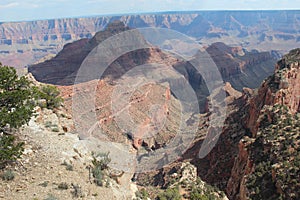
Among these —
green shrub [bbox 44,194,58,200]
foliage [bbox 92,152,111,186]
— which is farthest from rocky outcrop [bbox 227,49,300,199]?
green shrub [bbox 44,194,58,200]

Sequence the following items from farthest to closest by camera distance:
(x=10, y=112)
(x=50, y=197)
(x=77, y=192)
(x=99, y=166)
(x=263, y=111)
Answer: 1. (x=263, y=111)
2. (x=99, y=166)
3. (x=10, y=112)
4. (x=77, y=192)
5. (x=50, y=197)

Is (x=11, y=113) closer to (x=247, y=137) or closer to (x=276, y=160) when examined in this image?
(x=276, y=160)

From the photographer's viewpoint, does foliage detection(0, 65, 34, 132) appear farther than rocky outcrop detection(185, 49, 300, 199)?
No

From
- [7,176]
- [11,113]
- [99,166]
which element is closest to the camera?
[7,176]

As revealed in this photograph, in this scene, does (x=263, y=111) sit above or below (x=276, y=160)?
above

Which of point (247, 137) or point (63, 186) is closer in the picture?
point (63, 186)

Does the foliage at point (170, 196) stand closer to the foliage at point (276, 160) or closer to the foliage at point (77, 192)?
the foliage at point (276, 160)

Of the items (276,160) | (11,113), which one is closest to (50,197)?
(11,113)

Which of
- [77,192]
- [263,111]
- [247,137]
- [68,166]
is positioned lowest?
[247,137]

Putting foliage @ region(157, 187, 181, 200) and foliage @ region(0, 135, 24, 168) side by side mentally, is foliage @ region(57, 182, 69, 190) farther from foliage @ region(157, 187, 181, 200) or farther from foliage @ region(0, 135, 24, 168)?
foliage @ region(157, 187, 181, 200)

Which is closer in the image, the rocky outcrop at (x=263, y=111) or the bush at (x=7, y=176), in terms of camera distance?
the bush at (x=7, y=176)

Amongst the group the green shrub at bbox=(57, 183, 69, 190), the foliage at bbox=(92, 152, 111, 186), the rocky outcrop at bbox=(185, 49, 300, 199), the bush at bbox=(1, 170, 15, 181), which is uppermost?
the bush at bbox=(1, 170, 15, 181)

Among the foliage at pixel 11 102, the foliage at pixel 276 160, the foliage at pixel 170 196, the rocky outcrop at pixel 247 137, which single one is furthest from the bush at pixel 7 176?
the rocky outcrop at pixel 247 137
